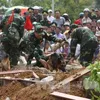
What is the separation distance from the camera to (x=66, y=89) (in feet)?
20.5

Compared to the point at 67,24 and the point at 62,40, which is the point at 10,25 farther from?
the point at 67,24

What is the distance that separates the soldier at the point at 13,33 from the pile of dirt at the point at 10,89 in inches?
146

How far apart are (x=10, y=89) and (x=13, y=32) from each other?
4078 millimetres

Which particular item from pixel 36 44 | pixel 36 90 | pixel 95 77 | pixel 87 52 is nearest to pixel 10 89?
pixel 36 90

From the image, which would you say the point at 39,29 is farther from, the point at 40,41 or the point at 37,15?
the point at 37,15

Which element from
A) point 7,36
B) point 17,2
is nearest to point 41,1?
point 17,2

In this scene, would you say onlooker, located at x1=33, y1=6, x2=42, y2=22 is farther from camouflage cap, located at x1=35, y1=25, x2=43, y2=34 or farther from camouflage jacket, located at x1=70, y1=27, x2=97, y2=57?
camouflage jacket, located at x1=70, y1=27, x2=97, y2=57

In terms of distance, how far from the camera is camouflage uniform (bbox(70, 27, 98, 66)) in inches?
373

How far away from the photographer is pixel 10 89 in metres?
6.90

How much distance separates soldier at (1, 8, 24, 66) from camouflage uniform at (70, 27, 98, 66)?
2082mm

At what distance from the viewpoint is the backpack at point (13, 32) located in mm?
10711

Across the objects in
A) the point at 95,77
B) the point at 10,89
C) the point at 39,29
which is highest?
the point at 95,77

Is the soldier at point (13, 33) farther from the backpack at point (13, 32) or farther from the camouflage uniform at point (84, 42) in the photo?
the camouflage uniform at point (84, 42)

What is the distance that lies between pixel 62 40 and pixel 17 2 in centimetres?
1507
